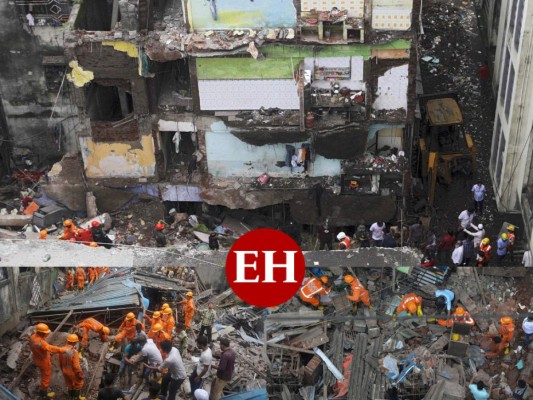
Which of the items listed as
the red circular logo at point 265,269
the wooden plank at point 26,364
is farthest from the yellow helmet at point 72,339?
the red circular logo at point 265,269

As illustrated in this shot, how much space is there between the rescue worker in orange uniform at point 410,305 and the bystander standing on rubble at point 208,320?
4.65m

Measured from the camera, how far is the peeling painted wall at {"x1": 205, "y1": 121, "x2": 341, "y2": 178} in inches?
1310

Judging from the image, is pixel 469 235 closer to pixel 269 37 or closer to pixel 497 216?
pixel 497 216

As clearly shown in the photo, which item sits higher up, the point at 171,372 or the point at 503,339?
the point at 171,372

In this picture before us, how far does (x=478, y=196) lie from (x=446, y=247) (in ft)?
9.82

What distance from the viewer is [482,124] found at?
38438mm

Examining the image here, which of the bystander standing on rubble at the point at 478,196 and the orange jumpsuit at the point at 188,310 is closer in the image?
the orange jumpsuit at the point at 188,310

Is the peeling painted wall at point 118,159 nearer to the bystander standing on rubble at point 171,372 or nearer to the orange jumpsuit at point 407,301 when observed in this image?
the orange jumpsuit at point 407,301

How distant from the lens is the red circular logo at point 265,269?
75.4ft

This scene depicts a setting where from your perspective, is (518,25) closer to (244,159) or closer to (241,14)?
(241,14)

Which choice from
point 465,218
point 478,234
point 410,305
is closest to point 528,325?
point 410,305

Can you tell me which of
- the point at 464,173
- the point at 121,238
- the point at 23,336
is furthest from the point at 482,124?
the point at 23,336

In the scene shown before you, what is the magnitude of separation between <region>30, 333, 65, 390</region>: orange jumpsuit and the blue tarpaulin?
3995 millimetres

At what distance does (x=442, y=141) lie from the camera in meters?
35.8
